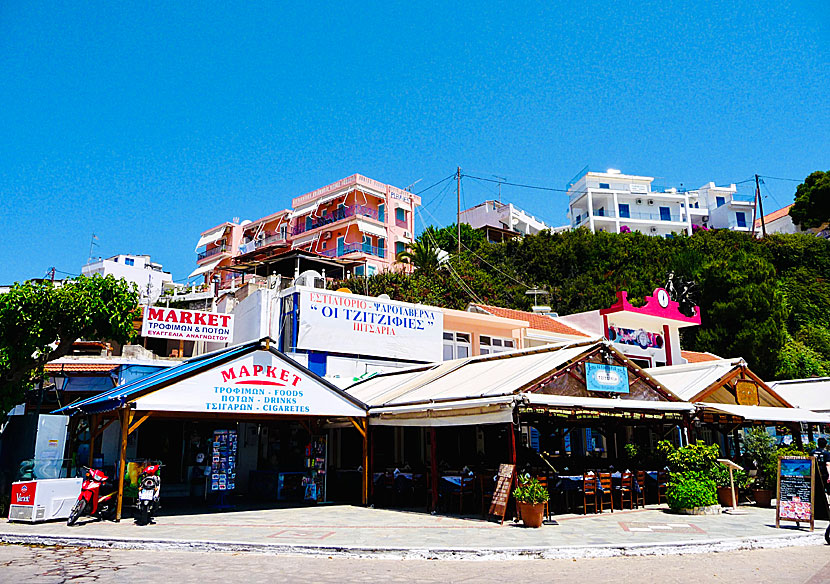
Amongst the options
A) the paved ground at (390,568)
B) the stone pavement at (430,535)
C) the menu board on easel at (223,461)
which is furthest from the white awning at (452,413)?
the menu board on easel at (223,461)

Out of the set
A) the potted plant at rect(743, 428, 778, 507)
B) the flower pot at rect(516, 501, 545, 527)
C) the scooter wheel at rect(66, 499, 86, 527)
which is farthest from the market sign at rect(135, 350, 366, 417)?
the potted plant at rect(743, 428, 778, 507)

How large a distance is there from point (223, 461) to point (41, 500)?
433 cm

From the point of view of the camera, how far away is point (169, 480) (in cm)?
1897

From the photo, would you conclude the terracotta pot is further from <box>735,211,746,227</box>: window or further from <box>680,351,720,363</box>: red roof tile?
<box>735,211,746,227</box>: window

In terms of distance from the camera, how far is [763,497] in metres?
15.3

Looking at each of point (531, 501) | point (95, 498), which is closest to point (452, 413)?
point (531, 501)

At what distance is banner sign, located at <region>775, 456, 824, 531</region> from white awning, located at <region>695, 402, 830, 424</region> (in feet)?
14.1

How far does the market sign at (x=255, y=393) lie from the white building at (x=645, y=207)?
5910 cm

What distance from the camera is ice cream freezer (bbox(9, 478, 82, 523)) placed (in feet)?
40.3

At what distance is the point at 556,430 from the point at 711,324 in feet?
81.2

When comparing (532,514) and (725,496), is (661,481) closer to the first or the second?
(725,496)

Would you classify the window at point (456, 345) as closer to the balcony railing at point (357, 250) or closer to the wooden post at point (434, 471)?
the wooden post at point (434, 471)

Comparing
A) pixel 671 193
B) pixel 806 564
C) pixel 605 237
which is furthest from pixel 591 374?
pixel 671 193

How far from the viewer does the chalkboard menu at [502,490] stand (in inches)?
468
